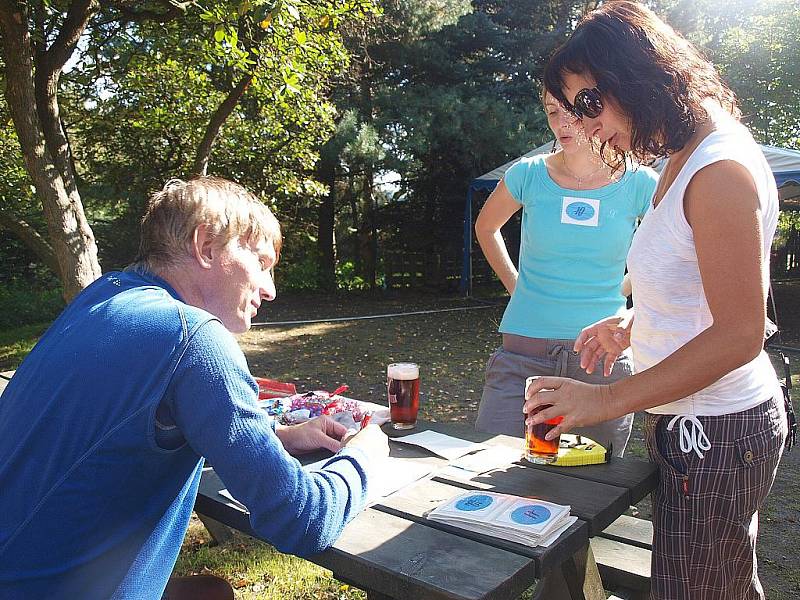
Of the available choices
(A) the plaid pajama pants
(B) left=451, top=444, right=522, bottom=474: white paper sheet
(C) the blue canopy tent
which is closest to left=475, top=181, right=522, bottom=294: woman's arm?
(B) left=451, top=444, right=522, bottom=474: white paper sheet

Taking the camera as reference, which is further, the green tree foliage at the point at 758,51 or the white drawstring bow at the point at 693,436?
the green tree foliage at the point at 758,51

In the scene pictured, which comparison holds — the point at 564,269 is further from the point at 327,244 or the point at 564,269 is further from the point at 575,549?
the point at 327,244

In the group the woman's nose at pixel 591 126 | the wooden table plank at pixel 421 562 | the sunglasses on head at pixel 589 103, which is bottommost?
the wooden table plank at pixel 421 562

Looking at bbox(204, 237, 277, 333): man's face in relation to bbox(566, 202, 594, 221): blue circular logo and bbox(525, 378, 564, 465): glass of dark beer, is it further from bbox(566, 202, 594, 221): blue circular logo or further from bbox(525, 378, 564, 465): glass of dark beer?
bbox(566, 202, 594, 221): blue circular logo

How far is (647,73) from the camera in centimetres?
147

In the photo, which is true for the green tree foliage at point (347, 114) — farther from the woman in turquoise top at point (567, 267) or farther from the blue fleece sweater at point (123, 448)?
the blue fleece sweater at point (123, 448)

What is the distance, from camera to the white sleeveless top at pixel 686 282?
145 centimetres

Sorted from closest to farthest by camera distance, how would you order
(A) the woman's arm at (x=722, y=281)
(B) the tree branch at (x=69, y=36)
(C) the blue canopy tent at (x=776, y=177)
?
Answer: (A) the woman's arm at (x=722, y=281), (B) the tree branch at (x=69, y=36), (C) the blue canopy tent at (x=776, y=177)

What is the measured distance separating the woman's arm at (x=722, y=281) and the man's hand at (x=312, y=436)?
0.85 metres

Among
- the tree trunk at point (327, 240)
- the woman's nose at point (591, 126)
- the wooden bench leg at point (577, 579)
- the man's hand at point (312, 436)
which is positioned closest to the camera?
the woman's nose at point (591, 126)

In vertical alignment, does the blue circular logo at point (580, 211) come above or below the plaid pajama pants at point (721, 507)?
above

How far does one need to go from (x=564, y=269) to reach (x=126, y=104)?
9.04m

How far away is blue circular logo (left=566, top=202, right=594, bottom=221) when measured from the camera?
250 centimetres

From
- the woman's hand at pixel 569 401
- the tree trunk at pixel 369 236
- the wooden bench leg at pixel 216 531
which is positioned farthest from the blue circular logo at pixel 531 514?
the tree trunk at pixel 369 236
